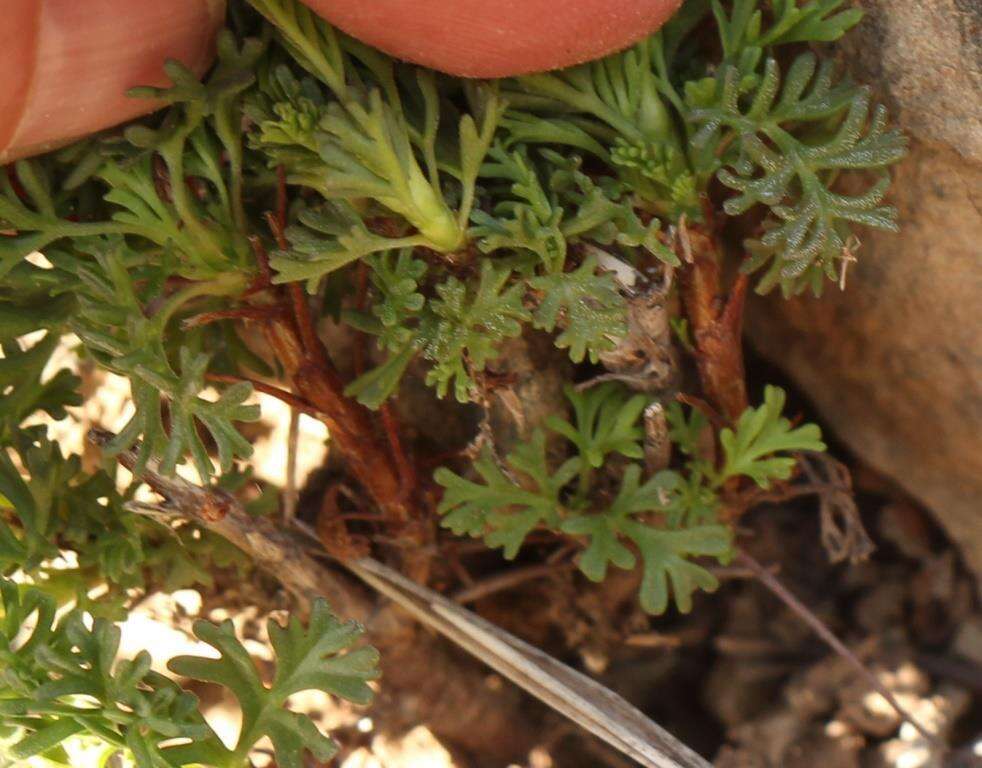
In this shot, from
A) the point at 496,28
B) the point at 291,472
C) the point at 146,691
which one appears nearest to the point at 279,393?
the point at 291,472

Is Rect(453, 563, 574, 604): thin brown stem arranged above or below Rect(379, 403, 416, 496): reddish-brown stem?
below

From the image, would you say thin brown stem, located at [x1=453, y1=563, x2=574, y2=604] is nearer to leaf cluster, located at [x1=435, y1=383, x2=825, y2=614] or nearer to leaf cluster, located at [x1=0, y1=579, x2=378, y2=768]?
leaf cluster, located at [x1=435, y1=383, x2=825, y2=614]

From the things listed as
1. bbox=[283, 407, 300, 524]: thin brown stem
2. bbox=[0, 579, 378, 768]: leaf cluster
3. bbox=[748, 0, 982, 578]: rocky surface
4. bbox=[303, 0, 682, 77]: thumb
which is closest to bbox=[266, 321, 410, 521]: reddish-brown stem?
bbox=[283, 407, 300, 524]: thin brown stem

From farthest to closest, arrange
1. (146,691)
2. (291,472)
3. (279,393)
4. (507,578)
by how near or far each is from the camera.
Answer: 1. (507,578)
2. (291,472)
3. (279,393)
4. (146,691)

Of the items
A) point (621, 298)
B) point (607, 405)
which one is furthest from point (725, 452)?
point (621, 298)

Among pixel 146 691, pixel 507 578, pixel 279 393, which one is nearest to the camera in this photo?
pixel 146 691

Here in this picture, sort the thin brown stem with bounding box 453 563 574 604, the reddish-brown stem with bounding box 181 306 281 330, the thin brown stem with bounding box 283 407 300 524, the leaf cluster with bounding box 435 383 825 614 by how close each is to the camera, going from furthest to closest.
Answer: the thin brown stem with bounding box 453 563 574 604
the thin brown stem with bounding box 283 407 300 524
the leaf cluster with bounding box 435 383 825 614
the reddish-brown stem with bounding box 181 306 281 330

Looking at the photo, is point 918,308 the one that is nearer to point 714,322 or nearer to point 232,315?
point 714,322
